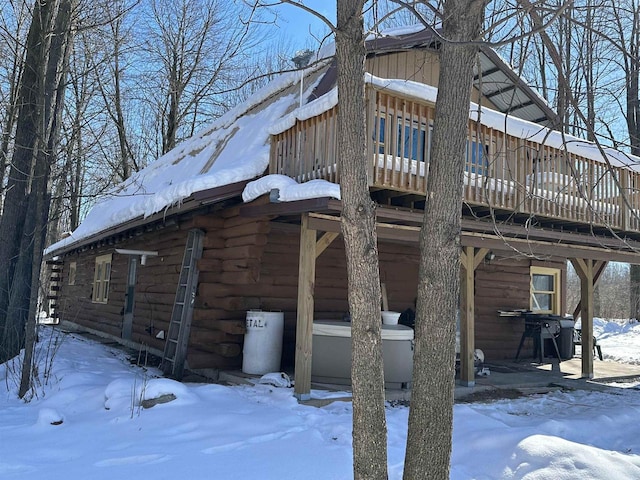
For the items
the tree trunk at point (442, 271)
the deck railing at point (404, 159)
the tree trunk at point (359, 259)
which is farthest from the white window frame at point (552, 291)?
the tree trunk at point (359, 259)

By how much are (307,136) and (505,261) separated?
6783 millimetres

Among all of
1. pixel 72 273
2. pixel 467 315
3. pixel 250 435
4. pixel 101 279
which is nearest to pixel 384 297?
pixel 467 315

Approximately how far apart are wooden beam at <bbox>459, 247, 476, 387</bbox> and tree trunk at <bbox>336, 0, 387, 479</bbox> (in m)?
5.58

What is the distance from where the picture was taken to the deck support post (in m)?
8.22

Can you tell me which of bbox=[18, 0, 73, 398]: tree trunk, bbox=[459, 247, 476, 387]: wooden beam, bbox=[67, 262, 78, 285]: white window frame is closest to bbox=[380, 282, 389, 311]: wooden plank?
bbox=[459, 247, 476, 387]: wooden beam

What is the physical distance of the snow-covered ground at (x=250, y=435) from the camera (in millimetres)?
4398

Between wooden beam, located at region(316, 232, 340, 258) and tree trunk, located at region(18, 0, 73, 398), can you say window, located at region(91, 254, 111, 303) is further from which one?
wooden beam, located at region(316, 232, 340, 258)

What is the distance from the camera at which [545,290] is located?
43.8ft

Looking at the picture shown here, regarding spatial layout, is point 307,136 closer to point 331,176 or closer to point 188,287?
point 331,176

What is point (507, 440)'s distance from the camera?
16.3ft

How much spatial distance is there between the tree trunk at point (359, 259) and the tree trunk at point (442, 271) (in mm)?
201

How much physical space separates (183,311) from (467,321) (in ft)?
14.2

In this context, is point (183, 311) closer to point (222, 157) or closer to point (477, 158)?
point (222, 157)

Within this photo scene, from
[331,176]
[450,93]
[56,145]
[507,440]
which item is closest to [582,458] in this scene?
[507,440]
